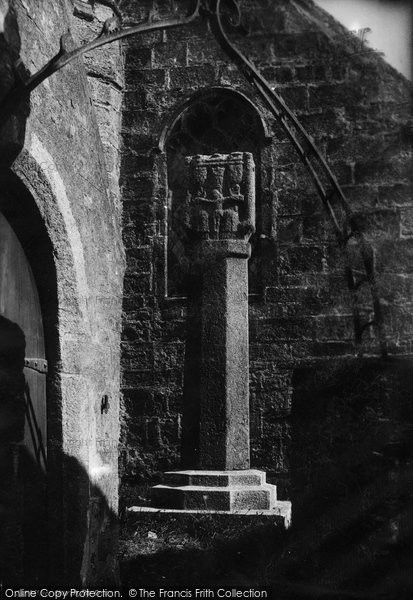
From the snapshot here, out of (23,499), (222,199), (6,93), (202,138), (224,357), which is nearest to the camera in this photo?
(224,357)

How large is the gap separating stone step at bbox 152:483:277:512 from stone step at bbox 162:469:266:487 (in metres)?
0.03

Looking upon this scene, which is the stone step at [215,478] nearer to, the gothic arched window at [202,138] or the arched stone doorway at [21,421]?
the arched stone doorway at [21,421]

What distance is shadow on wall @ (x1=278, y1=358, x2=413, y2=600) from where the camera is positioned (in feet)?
24.0

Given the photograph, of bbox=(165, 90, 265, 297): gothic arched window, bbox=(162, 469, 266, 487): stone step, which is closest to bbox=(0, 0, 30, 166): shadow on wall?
bbox=(162, 469, 266, 487): stone step

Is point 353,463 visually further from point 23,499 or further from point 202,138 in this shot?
point 202,138

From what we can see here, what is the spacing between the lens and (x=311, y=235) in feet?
27.8

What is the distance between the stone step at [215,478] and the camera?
4.75 metres

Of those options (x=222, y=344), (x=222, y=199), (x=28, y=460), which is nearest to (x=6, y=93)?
(x=222, y=199)

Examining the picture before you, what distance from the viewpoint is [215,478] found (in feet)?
15.6

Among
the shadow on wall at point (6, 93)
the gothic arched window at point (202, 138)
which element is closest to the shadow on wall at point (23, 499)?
the shadow on wall at point (6, 93)

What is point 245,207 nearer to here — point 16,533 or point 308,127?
point 16,533

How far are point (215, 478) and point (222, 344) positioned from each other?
0.75 meters

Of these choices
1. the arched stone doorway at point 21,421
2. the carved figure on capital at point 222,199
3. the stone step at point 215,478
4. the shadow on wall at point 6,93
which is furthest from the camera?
the arched stone doorway at point 21,421

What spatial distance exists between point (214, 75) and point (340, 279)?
2.47 metres
